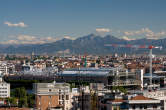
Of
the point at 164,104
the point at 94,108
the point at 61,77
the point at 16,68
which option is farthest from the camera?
the point at 16,68

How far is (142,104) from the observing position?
30.6m

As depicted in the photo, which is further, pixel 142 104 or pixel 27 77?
pixel 27 77

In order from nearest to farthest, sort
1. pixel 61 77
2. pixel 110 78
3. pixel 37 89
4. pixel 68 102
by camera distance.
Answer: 1. pixel 68 102
2. pixel 37 89
3. pixel 110 78
4. pixel 61 77

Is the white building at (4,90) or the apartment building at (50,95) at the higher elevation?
the apartment building at (50,95)

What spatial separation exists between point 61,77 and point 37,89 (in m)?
58.0

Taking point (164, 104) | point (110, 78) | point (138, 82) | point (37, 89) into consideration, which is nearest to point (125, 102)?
point (164, 104)

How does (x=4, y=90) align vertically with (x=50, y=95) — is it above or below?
below

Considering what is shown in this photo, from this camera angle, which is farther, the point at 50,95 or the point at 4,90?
the point at 4,90

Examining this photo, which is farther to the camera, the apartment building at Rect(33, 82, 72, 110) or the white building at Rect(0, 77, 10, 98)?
the white building at Rect(0, 77, 10, 98)

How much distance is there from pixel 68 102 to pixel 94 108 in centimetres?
1054

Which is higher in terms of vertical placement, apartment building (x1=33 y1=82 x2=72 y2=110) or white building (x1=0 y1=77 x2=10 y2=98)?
apartment building (x1=33 y1=82 x2=72 y2=110)

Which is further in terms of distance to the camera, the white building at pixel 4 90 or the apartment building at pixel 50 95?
the white building at pixel 4 90

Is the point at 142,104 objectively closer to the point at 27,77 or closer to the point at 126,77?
the point at 126,77

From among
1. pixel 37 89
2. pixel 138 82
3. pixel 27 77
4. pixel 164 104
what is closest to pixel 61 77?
pixel 27 77
